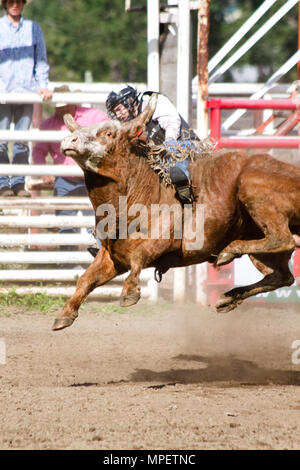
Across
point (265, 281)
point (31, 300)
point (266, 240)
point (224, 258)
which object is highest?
point (266, 240)

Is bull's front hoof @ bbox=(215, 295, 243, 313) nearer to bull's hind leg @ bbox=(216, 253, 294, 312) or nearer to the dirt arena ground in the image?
bull's hind leg @ bbox=(216, 253, 294, 312)

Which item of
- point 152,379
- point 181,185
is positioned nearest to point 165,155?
point 181,185

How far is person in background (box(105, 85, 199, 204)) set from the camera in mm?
5473

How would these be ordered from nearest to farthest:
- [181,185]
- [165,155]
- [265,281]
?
[181,185] < [165,155] < [265,281]

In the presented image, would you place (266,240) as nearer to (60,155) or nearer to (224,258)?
(224,258)

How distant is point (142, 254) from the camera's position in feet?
17.5

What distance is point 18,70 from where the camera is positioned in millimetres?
8898

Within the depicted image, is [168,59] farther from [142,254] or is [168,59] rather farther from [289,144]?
[142,254]

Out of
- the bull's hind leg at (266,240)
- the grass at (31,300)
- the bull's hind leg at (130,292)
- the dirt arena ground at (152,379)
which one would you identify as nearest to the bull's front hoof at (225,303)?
the bull's hind leg at (266,240)

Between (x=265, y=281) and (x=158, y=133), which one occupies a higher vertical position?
(x=158, y=133)

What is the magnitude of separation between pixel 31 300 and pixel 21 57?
2.78 metres

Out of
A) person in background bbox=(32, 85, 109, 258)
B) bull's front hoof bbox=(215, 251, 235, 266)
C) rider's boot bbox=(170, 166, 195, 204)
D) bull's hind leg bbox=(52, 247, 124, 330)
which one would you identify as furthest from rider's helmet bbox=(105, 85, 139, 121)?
person in background bbox=(32, 85, 109, 258)
